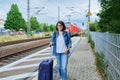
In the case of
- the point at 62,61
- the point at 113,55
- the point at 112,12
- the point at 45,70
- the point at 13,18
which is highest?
the point at 13,18

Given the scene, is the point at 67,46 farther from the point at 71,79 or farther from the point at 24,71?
the point at 24,71

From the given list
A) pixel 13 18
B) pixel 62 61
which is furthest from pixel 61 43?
pixel 13 18

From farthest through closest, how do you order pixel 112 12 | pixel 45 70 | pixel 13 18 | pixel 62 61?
pixel 13 18
pixel 62 61
pixel 112 12
pixel 45 70

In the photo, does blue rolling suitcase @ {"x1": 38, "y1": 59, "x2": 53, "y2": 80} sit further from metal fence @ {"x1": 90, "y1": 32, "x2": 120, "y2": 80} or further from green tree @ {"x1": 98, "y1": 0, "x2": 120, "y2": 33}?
green tree @ {"x1": 98, "y1": 0, "x2": 120, "y2": 33}

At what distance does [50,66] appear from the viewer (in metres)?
8.69

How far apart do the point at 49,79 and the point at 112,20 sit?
2.25m

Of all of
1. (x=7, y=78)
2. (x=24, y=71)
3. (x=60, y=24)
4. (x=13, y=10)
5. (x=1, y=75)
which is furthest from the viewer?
(x=13, y=10)

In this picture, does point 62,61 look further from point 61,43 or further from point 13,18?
point 13,18

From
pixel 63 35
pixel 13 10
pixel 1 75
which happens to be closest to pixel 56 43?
pixel 63 35

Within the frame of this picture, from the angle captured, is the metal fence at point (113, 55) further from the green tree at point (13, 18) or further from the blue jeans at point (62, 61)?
the green tree at point (13, 18)

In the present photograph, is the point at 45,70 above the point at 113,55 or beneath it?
beneath

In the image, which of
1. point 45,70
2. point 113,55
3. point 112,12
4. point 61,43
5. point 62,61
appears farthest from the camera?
point 62,61

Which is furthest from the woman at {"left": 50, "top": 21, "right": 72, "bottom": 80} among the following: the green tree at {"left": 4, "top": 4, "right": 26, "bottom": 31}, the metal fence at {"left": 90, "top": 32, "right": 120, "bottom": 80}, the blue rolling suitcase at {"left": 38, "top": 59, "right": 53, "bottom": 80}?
the green tree at {"left": 4, "top": 4, "right": 26, "bottom": 31}

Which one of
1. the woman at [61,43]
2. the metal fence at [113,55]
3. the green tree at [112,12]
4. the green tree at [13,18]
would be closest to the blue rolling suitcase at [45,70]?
the woman at [61,43]
